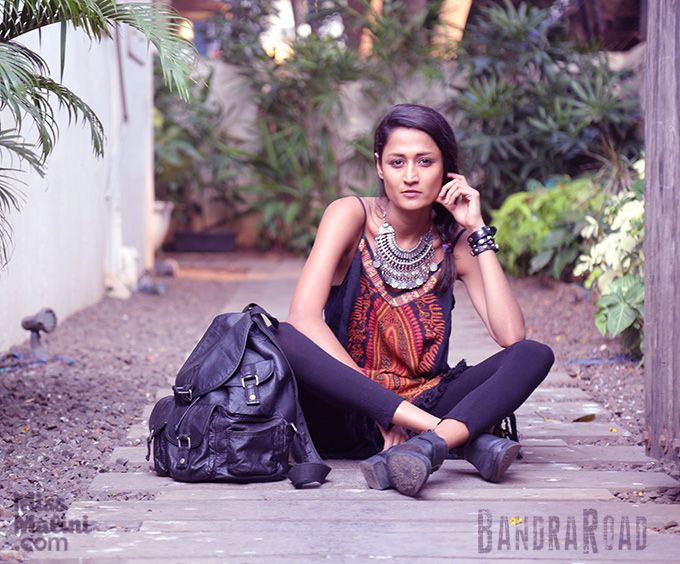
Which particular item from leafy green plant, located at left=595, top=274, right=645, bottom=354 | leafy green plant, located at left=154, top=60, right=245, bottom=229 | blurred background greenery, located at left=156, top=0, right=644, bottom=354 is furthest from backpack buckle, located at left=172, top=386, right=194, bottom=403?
leafy green plant, located at left=154, top=60, right=245, bottom=229

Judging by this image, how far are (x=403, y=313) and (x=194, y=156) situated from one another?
24.9 feet

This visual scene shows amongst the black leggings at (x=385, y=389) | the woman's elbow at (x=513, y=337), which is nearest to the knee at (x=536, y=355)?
the black leggings at (x=385, y=389)

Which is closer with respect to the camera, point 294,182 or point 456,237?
point 456,237

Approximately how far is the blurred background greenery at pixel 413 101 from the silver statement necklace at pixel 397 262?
377 centimetres

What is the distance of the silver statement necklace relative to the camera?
3223 millimetres

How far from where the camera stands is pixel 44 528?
8.12ft

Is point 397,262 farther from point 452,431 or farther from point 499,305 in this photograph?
point 452,431

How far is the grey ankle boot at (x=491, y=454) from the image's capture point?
284cm

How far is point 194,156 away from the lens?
1049 centimetres

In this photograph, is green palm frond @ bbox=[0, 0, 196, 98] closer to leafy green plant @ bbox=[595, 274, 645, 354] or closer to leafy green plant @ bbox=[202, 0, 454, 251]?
leafy green plant @ bbox=[595, 274, 645, 354]

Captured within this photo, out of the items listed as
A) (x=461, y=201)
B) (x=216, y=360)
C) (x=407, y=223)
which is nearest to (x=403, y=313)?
(x=407, y=223)

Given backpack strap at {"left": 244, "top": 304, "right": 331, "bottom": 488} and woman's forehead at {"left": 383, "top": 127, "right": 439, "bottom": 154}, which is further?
woman's forehead at {"left": 383, "top": 127, "right": 439, "bottom": 154}

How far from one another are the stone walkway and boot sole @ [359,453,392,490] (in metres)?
0.02

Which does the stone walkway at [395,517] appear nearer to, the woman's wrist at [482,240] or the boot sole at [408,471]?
the boot sole at [408,471]
